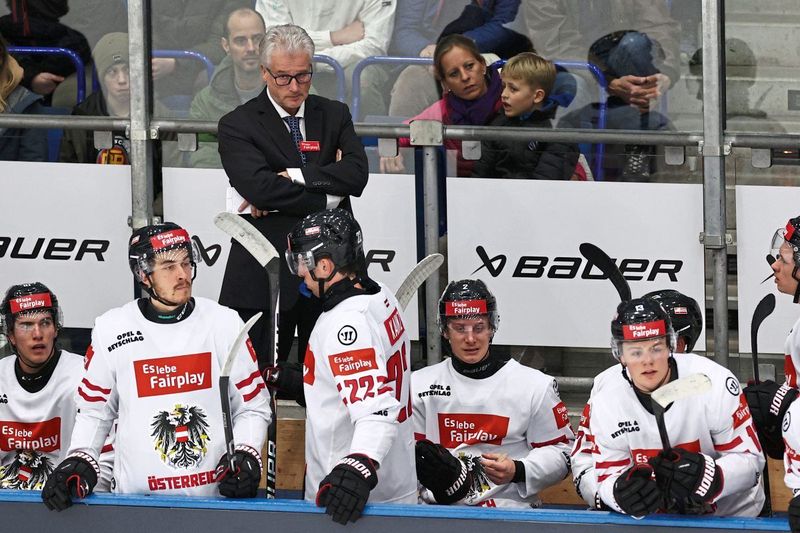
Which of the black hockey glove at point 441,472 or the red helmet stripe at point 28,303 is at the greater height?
the red helmet stripe at point 28,303

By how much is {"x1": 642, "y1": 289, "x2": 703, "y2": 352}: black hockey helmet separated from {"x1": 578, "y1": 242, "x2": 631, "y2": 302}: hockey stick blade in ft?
0.84

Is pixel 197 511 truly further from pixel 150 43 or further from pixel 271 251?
pixel 150 43

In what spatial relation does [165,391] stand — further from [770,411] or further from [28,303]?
[770,411]

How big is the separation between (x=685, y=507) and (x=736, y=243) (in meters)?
1.93

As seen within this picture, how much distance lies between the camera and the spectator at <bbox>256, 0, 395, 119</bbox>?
5.68m

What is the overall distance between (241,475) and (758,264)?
8.22 feet

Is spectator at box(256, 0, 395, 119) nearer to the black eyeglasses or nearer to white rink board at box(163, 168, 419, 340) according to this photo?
white rink board at box(163, 168, 419, 340)

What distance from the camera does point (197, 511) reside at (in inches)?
153

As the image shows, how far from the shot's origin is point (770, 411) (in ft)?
15.3

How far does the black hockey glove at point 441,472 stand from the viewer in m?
4.59

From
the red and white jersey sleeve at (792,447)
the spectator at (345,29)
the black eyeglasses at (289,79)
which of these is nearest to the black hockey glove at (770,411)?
the red and white jersey sleeve at (792,447)

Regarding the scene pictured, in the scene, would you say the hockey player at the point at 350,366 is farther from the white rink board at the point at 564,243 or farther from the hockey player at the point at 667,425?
the white rink board at the point at 564,243

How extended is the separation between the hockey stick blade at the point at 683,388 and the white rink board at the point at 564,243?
6.18 feet

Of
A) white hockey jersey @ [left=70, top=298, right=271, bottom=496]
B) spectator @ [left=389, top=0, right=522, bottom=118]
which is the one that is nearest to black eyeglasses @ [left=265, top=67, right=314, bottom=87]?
spectator @ [left=389, top=0, right=522, bottom=118]
